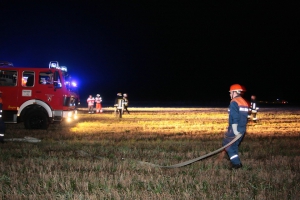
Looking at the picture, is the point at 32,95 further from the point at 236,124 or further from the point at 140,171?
the point at 236,124

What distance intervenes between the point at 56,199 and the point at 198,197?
1.88 meters

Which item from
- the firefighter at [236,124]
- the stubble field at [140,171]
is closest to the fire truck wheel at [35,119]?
the stubble field at [140,171]

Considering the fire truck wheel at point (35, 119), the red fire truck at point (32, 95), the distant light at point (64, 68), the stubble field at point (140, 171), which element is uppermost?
the distant light at point (64, 68)

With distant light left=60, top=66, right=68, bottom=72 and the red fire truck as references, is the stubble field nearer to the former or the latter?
the red fire truck

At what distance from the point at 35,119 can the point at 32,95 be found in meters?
0.86

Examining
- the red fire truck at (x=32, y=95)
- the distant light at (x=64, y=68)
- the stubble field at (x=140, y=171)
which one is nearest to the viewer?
the stubble field at (x=140, y=171)

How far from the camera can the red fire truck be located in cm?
1484

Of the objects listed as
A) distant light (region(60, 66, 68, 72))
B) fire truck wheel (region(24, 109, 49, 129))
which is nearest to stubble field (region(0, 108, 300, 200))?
fire truck wheel (region(24, 109, 49, 129))

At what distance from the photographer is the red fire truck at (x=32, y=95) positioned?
1484 centimetres

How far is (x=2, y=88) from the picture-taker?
14.9 meters

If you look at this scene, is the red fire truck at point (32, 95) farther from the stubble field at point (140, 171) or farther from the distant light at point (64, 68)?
the stubble field at point (140, 171)

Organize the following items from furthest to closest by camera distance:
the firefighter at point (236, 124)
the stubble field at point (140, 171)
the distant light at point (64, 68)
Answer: the distant light at point (64, 68), the firefighter at point (236, 124), the stubble field at point (140, 171)

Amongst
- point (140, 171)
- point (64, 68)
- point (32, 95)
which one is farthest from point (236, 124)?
point (64, 68)

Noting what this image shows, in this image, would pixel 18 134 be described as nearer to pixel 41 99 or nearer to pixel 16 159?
pixel 41 99
